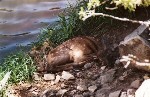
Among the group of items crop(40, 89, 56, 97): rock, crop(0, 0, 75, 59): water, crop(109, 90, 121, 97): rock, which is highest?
crop(0, 0, 75, 59): water

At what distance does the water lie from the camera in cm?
718

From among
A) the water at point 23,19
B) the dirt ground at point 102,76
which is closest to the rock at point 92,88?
the dirt ground at point 102,76

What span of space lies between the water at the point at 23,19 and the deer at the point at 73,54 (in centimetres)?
142

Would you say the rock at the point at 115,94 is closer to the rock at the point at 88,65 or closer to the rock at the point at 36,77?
the rock at the point at 88,65

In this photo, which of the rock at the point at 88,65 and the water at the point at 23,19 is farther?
the water at the point at 23,19

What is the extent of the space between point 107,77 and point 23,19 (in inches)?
142

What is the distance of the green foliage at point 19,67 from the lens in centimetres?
536

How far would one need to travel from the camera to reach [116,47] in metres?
5.30

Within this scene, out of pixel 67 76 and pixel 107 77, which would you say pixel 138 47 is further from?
pixel 67 76

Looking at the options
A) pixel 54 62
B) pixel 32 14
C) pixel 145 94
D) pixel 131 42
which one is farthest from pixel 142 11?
pixel 32 14

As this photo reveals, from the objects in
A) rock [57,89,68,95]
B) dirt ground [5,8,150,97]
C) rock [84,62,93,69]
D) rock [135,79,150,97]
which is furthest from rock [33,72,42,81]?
rock [135,79,150,97]

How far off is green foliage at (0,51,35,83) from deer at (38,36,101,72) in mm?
199

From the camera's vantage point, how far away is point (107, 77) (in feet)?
15.7

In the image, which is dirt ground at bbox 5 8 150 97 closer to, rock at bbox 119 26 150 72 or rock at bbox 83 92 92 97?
rock at bbox 83 92 92 97
